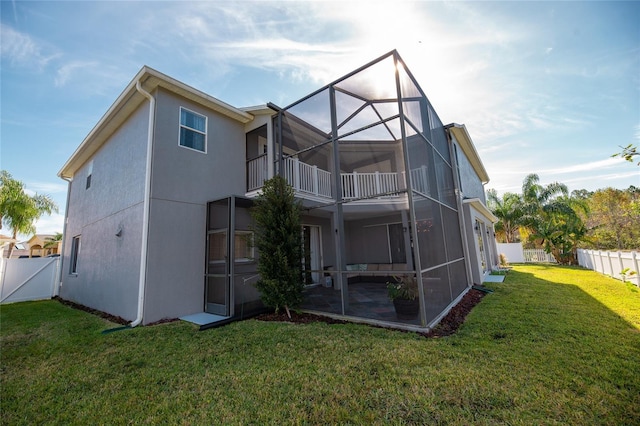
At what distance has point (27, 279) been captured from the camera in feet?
33.6

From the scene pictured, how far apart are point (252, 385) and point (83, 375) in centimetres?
239

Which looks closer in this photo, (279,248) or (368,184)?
(279,248)

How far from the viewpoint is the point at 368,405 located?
251 centimetres

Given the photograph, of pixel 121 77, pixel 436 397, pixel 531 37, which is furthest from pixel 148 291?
pixel 531 37

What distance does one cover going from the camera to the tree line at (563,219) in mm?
16406

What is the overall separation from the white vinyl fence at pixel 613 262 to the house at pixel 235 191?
4207mm

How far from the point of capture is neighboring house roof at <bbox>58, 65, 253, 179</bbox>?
605cm

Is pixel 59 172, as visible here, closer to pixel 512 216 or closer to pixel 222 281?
pixel 222 281

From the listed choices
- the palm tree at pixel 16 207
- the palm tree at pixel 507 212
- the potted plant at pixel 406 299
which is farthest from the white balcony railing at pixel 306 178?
the palm tree at pixel 507 212

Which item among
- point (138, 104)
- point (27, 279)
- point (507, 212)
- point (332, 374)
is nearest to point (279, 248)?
point (332, 374)

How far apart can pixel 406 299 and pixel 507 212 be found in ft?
67.0

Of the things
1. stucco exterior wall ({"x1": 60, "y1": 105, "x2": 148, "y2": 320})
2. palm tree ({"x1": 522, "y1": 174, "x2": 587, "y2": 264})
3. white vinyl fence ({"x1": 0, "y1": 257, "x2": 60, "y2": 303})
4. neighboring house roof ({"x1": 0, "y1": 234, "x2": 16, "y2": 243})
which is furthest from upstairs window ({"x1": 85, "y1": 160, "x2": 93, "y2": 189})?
palm tree ({"x1": 522, "y1": 174, "x2": 587, "y2": 264})

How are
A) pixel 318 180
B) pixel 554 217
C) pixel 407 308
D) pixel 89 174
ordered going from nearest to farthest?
pixel 407 308, pixel 318 180, pixel 89 174, pixel 554 217

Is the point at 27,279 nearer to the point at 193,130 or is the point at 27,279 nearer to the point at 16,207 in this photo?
the point at 16,207
